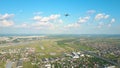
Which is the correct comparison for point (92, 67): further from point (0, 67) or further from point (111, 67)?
point (0, 67)

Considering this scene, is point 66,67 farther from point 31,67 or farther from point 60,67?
point 31,67

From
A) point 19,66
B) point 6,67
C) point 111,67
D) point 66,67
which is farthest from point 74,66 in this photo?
point 6,67

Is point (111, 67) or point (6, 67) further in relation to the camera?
point (6, 67)

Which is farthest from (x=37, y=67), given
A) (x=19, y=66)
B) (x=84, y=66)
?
(x=84, y=66)

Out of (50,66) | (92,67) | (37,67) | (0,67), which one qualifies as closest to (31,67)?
(37,67)

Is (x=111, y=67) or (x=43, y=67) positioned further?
(x=43, y=67)

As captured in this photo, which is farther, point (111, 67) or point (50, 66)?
point (50, 66)

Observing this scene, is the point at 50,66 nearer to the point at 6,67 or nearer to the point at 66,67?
the point at 66,67
